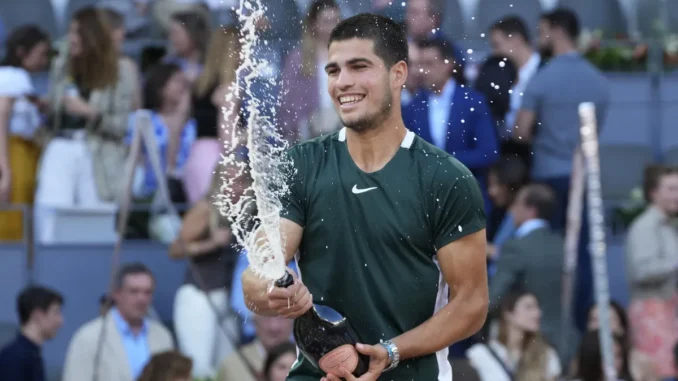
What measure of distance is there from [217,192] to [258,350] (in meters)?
0.98

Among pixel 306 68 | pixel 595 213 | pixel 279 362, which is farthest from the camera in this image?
pixel 595 213

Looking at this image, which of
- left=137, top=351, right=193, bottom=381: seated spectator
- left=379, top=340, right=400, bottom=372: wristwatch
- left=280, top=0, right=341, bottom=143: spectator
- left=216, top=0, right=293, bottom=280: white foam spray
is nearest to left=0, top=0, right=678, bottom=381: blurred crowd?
left=137, top=351, right=193, bottom=381: seated spectator

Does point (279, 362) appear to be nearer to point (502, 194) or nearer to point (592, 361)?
point (502, 194)

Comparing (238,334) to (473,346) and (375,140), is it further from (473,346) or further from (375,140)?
(375,140)

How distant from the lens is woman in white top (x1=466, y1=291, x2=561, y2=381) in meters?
7.50

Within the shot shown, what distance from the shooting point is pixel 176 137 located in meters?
8.99

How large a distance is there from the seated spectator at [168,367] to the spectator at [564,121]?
8.08 ft

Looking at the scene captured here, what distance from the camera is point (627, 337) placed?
805 cm

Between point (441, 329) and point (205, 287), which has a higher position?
point (205, 287)

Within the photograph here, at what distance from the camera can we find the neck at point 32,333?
794 cm

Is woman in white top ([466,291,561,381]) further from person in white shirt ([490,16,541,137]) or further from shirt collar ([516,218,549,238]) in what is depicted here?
person in white shirt ([490,16,541,137])

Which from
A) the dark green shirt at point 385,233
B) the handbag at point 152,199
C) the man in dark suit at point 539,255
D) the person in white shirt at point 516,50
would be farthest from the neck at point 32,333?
the dark green shirt at point 385,233

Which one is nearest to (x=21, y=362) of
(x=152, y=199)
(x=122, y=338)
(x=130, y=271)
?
(x=122, y=338)

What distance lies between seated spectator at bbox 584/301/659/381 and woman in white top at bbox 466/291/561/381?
1.24ft
